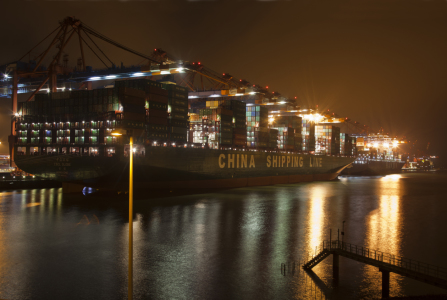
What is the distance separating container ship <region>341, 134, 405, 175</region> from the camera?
112 metres

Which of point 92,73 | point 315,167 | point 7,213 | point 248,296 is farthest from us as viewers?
point 315,167

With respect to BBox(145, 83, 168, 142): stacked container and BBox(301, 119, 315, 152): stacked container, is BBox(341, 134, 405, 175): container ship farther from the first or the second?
BBox(145, 83, 168, 142): stacked container

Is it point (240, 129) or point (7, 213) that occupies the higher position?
point (240, 129)

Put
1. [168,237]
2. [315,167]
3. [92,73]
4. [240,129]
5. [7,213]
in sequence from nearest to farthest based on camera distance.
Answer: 1. [168,237]
2. [7,213]
3. [92,73]
4. [240,129]
5. [315,167]

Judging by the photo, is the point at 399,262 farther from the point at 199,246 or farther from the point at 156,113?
the point at 156,113

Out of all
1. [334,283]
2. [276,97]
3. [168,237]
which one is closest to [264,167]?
[276,97]

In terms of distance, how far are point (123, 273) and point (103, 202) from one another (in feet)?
70.5

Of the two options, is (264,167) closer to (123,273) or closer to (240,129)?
(240,129)

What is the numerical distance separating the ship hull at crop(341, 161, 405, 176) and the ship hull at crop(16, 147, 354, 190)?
203ft

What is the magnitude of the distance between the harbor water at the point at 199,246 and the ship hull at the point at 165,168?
3293mm

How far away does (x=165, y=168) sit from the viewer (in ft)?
128

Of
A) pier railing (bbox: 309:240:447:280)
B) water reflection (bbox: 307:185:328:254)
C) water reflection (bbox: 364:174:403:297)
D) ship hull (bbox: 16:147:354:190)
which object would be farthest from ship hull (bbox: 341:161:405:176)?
pier railing (bbox: 309:240:447:280)

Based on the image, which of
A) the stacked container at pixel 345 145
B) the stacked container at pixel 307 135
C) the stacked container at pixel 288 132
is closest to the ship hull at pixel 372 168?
the stacked container at pixel 345 145

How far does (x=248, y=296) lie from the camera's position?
12.7m
